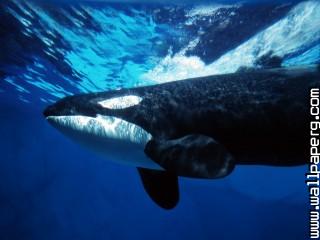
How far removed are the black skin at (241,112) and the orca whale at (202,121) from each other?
13mm

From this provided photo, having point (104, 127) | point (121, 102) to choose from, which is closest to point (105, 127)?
point (104, 127)

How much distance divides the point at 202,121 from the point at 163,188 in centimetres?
193

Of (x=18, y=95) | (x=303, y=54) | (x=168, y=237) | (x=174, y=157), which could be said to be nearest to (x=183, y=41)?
(x=303, y=54)

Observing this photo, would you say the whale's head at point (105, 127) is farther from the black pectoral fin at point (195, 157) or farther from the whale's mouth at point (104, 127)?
the black pectoral fin at point (195, 157)

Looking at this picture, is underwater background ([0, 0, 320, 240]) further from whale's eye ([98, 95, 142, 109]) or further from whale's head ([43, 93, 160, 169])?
whale's head ([43, 93, 160, 169])

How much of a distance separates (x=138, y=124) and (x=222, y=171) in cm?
179

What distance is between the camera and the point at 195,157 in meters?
3.97

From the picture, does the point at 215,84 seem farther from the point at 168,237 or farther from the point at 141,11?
the point at 168,237

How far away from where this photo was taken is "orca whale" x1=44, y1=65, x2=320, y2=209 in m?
4.16

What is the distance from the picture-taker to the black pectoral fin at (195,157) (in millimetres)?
3780

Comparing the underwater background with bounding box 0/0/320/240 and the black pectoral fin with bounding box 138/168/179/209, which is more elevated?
the underwater background with bounding box 0/0/320/240

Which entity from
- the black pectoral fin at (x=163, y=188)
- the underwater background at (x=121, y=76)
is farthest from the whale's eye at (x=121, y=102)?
the underwater background at (x=121, y=76)

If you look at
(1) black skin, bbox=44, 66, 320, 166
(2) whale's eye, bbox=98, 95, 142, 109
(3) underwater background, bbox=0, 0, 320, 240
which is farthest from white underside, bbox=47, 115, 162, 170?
(3) underwater background, bbox=0, 0, 320, 240

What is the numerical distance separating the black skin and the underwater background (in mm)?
5281
